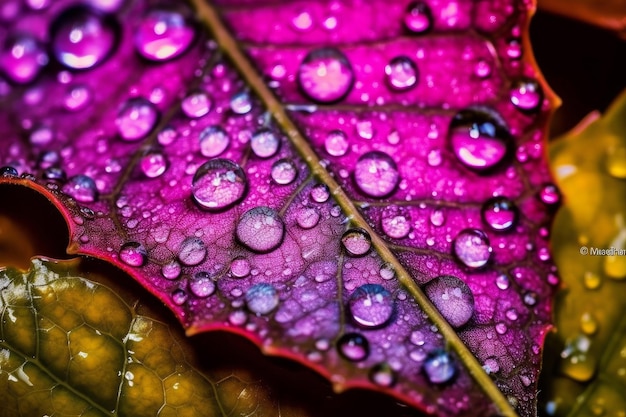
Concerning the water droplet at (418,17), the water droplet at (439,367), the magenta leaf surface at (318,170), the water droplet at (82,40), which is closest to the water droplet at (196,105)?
the magenta leaf surface at (318,170)

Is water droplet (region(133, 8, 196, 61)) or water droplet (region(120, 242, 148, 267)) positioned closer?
water droplet (region(120, 242, 148, 267))

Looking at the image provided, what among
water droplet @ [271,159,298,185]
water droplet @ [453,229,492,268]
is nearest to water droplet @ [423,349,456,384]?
water droplet @ [453,229,492,268]

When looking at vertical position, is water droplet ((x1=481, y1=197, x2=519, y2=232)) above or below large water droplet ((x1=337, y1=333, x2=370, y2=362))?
below

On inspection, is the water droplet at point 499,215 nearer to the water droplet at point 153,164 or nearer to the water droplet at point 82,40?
the water droplet at point 153,164

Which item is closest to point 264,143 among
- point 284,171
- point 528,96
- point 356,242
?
point 284,171

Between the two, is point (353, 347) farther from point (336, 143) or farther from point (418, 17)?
point (418, 17)

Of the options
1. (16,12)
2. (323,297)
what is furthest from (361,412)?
(16,12)

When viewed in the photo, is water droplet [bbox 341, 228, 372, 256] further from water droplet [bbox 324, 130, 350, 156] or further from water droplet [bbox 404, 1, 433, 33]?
water droplet [bbox 404, 1, 433, 33]

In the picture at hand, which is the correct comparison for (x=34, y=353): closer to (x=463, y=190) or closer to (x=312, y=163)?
(x=312, y=163)
